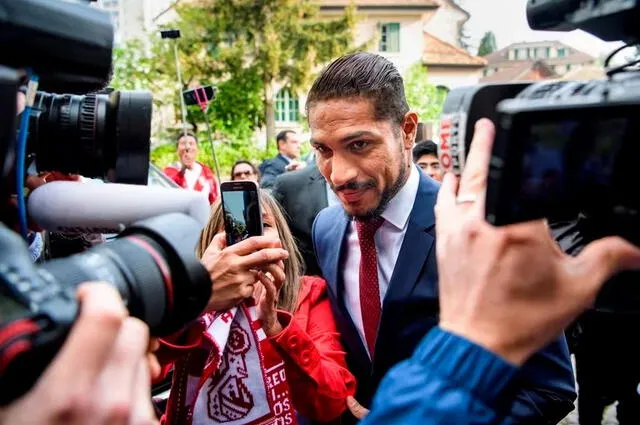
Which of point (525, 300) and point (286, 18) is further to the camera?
point (286, 18)

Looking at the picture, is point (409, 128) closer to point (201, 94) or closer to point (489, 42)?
point (201, 94)

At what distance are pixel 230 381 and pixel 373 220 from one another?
0.62 metres

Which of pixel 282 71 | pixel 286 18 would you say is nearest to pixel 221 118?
pixel 282 71

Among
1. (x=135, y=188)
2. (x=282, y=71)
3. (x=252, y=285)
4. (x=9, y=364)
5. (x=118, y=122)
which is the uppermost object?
(x=282, y=71)

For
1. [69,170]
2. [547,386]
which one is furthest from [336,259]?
[69,170]

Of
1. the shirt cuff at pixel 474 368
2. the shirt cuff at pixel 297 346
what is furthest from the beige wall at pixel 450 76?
the shirt cuff at pixel 474 368

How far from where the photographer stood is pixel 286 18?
75.3 ft

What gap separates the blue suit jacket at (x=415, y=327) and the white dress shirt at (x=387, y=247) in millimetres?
23

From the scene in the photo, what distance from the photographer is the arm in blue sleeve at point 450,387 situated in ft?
2.56

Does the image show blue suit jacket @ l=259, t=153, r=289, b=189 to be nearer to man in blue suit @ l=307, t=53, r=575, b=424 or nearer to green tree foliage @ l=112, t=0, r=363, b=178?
man in blue suit @ l=307, t=53, r=575, b=424

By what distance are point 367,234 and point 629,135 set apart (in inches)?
44.7

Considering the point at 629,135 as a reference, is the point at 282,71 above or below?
above

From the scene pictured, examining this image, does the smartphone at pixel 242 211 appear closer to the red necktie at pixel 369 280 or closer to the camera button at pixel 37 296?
the red necktie at pixel 369 280

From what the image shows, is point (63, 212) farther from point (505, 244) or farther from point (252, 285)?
point (505, 244)
